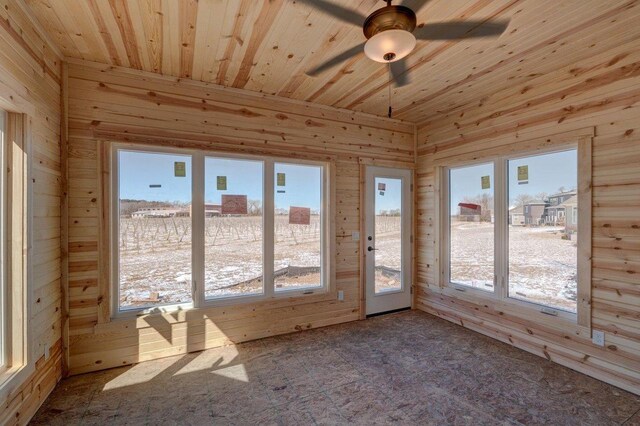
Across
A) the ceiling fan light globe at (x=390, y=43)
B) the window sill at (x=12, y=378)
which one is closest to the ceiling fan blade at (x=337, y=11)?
the ceiling fan light globe at (x=390, y=43)

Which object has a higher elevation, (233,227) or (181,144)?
(181,144)

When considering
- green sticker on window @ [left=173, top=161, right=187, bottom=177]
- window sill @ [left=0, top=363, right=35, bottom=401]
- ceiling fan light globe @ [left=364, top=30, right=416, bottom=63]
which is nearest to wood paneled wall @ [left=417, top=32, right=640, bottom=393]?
ceiling fan light globe @ [left=364, top=30, right=416, bottom=63]

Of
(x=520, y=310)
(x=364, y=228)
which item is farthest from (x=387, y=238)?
(x=520, y=310)

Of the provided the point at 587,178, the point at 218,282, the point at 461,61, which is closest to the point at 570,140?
the point at 587,178

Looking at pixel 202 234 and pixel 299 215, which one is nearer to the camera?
pixel 202 234

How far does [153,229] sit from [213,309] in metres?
1.01

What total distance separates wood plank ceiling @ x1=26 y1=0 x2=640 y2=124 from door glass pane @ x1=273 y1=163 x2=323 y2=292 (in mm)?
1007

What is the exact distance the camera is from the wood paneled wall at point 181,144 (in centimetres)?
269

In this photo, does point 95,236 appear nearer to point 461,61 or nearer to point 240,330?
point 240,330

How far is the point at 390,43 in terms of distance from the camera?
1.72 m

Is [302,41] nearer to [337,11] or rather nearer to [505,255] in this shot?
[337,11]

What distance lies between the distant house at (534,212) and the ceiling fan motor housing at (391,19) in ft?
7.79

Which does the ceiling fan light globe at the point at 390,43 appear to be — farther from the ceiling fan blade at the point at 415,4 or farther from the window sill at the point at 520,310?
the window sill at the point at 520,310

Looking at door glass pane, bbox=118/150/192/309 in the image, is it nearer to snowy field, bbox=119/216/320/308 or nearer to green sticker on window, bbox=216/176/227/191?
snowy field, bbox=119/216/320/308
